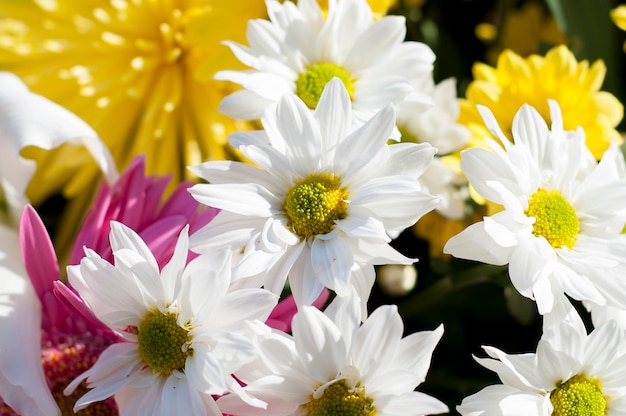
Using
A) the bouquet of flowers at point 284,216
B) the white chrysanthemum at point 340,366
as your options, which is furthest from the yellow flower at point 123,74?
the white chrysanthemum at point 340,366

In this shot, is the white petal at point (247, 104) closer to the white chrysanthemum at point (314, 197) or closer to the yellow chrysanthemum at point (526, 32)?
the white chrysanthemum at point (314, 197)

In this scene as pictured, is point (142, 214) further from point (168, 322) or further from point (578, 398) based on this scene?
point (578, 398)

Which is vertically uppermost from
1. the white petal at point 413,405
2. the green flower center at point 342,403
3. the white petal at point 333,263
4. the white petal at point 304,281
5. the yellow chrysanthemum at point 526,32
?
the white petal at point 333,263

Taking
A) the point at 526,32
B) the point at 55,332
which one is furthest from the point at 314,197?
the point at 526,32

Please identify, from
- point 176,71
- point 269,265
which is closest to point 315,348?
point 269,265

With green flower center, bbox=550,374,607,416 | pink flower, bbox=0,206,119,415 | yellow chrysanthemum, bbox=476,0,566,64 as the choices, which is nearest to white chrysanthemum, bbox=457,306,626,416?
green flower center, bbox=550,374,607,416

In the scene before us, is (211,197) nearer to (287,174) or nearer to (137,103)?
(287,174)
